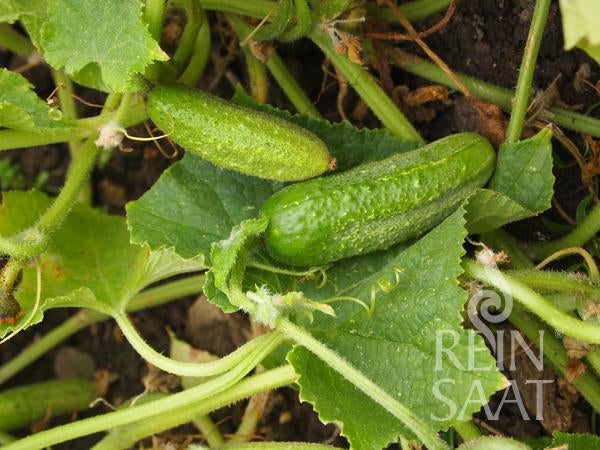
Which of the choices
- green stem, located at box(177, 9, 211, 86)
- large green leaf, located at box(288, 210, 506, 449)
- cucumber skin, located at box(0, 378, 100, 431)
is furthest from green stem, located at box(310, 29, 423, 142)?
cucumber skin, located at box(0, 378, 100, 431)

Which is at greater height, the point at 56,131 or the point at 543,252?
the point at 56,131

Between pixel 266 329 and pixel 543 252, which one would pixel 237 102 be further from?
pixel 543 252

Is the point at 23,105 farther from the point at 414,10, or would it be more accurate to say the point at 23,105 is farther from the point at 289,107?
the point at 414,10

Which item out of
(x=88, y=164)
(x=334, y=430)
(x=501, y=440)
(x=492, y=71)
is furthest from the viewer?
(x=334, y=430)

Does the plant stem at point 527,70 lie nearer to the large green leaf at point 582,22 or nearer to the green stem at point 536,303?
the green stem at point 536,303

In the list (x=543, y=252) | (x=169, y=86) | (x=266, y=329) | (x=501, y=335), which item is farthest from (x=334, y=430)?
(x=169, y=86)

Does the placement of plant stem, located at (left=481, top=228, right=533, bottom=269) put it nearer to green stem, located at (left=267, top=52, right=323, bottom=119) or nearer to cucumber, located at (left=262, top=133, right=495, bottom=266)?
cucumber, located at (left=262, top=133, right=495, bottom=266)

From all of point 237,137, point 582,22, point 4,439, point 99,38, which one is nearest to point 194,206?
point 237,137
